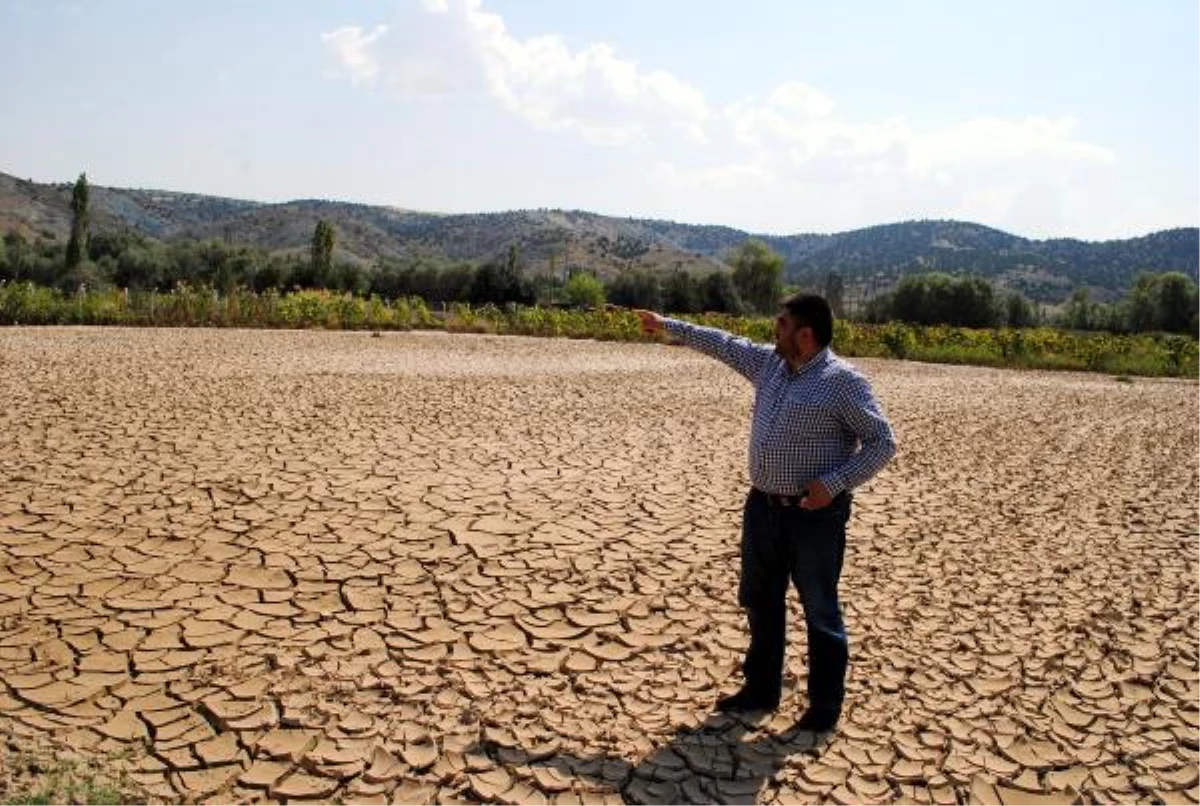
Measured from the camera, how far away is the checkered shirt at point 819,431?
2875 millimetres

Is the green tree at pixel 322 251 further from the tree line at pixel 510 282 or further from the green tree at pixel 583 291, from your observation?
the green tree at pixel 583 291

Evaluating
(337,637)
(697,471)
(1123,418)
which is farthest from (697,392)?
(337,637)

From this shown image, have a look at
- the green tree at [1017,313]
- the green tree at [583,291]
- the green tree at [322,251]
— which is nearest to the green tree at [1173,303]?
the green tree at [1017,313]

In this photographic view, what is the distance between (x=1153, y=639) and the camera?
430 cm

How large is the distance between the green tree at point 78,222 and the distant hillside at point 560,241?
123 feet

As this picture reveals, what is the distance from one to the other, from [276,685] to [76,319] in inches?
722

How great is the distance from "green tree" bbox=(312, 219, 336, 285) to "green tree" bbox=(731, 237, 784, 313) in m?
33.5

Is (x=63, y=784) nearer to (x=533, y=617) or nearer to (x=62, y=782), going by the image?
(x=62, y=782)

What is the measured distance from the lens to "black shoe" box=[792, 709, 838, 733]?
3.24m

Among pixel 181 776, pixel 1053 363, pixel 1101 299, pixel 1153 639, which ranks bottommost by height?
pixel 181 776

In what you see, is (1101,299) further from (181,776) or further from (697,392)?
(181,776)

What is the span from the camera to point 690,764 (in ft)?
9.98

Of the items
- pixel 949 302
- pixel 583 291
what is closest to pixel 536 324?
pixel 583 291

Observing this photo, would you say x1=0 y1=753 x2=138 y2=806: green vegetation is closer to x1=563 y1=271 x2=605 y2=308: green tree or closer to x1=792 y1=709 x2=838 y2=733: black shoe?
x1=792 y1=709 x2=838 y2=733: black shoe
